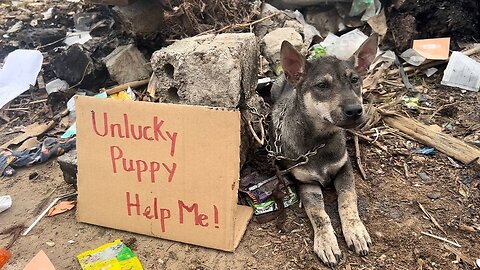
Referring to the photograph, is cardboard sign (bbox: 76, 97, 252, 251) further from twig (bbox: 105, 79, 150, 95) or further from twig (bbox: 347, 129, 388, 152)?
twig (bbox: 105, 79, 150, 95)

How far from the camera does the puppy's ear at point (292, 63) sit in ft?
11.2

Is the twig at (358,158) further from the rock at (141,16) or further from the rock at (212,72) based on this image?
the rock at (141,16)

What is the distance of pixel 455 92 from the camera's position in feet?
16.3

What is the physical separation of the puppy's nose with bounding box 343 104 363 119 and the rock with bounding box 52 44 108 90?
3.42 metres

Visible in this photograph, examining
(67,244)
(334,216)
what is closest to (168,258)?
(67,244)

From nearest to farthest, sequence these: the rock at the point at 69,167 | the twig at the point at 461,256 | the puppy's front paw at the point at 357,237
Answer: the twig at the point at 461,256 < the puppy's front paw at the point at 357,237 < the rock at the point at 69,167

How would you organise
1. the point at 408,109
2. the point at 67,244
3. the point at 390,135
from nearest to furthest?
the point at 67,244
the point at 390,135
the point at 408,109

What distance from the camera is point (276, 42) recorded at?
17.1 feet

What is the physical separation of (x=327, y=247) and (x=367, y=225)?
0.46m

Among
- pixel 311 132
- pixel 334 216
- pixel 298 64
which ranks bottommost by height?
pixel 334 216

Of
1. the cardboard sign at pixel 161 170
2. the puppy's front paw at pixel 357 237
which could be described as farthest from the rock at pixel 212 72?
the puppy's front paw at pixel 357 237

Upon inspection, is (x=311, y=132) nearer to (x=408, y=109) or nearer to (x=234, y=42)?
(x=234, y=42)

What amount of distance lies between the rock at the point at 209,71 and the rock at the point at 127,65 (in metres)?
1.43

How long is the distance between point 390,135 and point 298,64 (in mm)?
1509
